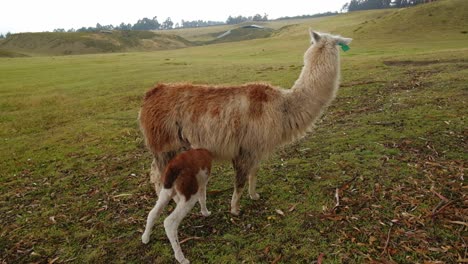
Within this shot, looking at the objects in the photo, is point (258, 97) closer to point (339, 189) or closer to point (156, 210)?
point (339, 189)

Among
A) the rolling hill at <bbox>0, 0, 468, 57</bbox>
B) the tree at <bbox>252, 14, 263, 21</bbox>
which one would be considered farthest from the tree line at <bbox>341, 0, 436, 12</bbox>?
the tree at <bbox>252, 14, 263, 21</bbox>

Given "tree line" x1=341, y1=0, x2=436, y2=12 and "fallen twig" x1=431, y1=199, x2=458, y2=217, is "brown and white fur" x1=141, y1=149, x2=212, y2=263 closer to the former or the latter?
"fallen twig" x1=431, y1=199, x2=458, y2=217

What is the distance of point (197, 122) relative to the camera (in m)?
4.41

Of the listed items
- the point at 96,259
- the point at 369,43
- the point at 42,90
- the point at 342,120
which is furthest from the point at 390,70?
the point at 369,43

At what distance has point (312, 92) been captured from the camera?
187 inches

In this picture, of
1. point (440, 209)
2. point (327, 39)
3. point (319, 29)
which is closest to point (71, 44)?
point (319, 29)

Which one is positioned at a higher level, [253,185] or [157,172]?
[157,172]

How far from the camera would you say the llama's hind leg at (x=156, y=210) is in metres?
3.66

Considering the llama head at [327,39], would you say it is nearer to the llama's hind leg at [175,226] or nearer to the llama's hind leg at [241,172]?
the llama's hind leg at [241,172]

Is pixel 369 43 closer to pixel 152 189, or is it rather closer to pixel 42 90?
pixel 42 90

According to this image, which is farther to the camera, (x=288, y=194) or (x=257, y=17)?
(x=257, y=17)

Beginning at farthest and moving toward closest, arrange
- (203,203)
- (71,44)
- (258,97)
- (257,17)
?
1. (257,17)
2. (71,44)
3. (258,97)
4. (203,203)

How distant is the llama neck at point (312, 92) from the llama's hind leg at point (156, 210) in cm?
194

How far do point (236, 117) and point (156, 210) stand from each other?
158 cm
